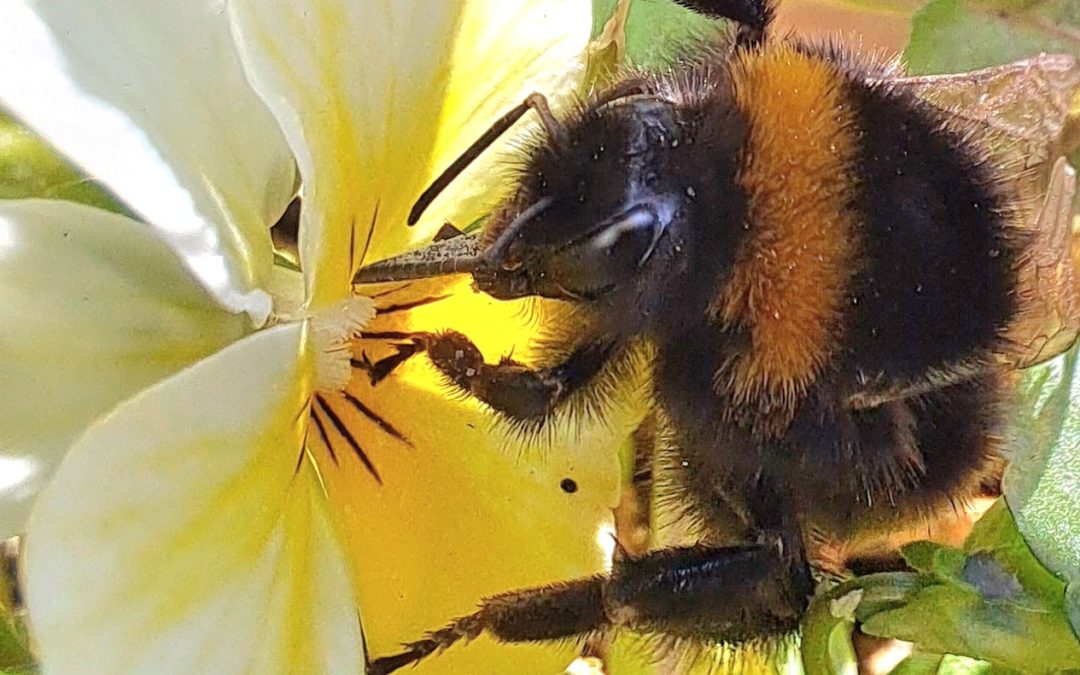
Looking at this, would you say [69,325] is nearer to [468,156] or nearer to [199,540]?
[199,540]

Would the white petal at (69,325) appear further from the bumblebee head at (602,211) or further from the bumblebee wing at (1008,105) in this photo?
the bumblebee wing at (1008,105)

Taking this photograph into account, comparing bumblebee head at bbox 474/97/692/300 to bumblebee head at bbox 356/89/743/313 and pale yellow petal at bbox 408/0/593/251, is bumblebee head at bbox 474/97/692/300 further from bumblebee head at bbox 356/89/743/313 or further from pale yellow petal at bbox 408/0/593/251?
pale yellow petal at bbox 408/0/593/251

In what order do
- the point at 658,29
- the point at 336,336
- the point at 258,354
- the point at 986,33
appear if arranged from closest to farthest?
the point at 258,354 → the point at 336,336 → the point at 658,29 → the point at 986,33

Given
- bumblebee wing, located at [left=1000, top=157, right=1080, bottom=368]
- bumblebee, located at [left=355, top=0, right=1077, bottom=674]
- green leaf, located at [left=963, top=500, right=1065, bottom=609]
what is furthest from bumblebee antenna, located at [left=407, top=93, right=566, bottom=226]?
green leaf, located at [left=963, top=500, right=1065, bottom=609]

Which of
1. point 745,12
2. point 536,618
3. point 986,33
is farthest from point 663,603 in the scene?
point 986,33

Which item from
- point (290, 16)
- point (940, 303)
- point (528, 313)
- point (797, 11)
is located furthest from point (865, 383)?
point (797, 11)

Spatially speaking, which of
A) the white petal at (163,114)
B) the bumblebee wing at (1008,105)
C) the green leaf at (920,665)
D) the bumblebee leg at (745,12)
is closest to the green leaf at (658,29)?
the bumblebee leg at (745,12)
